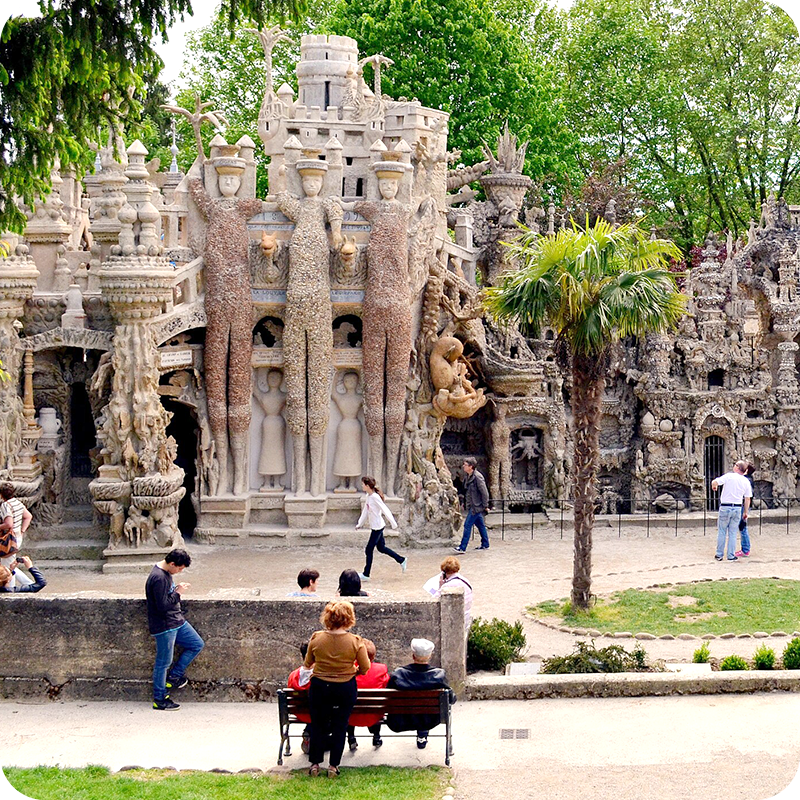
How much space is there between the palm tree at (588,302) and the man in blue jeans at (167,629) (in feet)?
24.1

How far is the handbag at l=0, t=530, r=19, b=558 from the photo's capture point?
58.5 feet

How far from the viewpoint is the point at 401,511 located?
26.2 meters

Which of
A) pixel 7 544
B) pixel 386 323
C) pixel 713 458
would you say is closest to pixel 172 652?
pixel 7 544

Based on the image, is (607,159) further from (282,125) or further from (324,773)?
(324,773)

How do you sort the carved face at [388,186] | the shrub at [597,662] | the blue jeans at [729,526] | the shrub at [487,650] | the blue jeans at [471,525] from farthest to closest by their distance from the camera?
the carved face at [388,186] < the blue jeans at [471,525] < the blue jeans at [729,526] < the shrub at [487,650] < the shrub at [597,662]

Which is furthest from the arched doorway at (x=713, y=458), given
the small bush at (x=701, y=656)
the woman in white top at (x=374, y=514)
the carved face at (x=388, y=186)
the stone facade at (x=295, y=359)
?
the small bush at (x=701, y=656)

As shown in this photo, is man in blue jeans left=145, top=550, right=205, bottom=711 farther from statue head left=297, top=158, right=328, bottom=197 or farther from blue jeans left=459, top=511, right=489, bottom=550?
statue head left=297, top=158, right=328, bottom=197

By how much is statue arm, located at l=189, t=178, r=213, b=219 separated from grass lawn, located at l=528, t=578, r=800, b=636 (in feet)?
30.2

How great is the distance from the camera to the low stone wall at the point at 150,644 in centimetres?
1491

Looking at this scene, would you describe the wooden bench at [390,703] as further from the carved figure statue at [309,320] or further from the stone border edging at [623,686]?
the carved figure statue at [309,320]

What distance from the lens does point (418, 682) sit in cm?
1327

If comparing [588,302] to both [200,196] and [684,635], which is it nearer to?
[684,635]

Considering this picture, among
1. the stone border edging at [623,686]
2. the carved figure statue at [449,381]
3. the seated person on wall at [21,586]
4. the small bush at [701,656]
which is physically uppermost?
the carved figure statue at [449,381]

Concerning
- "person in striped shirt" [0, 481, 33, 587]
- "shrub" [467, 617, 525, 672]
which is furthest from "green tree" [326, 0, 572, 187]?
"shrub" [467, 617, 525, 672]
